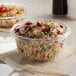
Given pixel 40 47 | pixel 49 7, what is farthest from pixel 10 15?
pixel 40 47

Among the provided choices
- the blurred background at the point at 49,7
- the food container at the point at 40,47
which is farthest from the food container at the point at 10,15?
the food container at the point at 40,47

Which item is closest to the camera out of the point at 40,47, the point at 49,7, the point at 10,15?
the point at 40,47

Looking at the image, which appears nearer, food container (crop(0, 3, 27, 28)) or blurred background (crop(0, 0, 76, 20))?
food container (crop(0, 3, 27, 28))

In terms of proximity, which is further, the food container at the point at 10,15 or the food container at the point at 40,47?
the food container at the point at 10,15

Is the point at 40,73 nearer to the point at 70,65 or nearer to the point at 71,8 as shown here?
the point at 70,65

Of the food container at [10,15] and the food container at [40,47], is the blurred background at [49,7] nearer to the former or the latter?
the food container at [10,15]

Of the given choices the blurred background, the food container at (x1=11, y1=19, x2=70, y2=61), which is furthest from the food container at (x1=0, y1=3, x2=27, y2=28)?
the food container at (x1=11, y1=19, x2=70, y2=61)

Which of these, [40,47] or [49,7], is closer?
[40,47]

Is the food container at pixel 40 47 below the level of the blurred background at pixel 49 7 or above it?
below

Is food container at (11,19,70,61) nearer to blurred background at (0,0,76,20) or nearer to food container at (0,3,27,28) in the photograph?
food container at (0,3,27,28)

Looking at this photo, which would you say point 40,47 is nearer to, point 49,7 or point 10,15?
point 10,15
